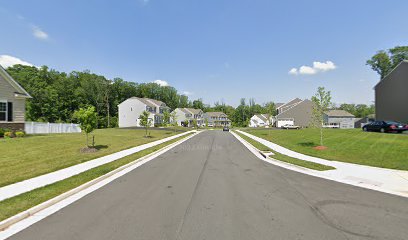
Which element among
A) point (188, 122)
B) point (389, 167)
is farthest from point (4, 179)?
point (188, 122)

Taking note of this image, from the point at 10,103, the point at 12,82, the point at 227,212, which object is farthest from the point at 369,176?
the point at 12,82

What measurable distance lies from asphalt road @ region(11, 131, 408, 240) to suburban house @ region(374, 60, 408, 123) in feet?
92.5

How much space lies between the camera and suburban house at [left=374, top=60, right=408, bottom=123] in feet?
86.0

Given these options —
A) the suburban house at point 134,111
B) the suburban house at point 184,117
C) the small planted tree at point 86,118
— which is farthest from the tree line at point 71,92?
the small planted tree at point 86,118

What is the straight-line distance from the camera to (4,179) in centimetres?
760

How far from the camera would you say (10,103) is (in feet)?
58.5

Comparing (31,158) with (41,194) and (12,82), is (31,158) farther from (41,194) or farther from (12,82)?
(12,82)

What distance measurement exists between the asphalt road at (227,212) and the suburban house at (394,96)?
28.2 metres

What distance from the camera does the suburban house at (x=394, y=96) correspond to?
26.2 meters

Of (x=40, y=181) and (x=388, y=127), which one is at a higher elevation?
(x=388, y=127)

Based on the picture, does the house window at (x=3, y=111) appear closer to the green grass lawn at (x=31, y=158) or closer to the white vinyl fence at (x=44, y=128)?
the white vinyl fence at (x=44, y=128)

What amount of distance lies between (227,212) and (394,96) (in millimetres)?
34403

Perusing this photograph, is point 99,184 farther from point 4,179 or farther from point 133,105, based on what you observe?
point 133,105

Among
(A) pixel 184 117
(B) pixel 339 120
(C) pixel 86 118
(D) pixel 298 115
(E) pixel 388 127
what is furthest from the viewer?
(A) pixel 184 117
